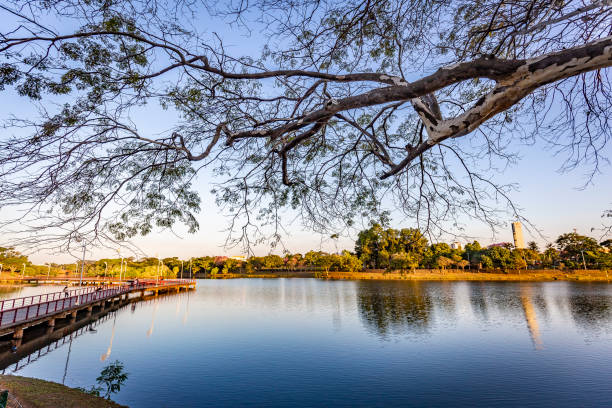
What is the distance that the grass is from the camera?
6.34 m

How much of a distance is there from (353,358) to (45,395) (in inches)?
Answer: 414

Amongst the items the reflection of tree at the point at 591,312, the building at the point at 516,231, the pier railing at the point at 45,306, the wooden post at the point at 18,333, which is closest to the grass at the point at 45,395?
the pier railing at the point at 45,306

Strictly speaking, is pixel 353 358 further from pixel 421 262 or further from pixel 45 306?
pixel 421 262


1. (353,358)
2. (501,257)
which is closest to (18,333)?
(353,358)

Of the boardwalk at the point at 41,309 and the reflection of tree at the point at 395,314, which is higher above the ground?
the boardwalk at the point at 41,309

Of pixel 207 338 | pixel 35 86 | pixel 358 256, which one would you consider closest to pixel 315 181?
pixel 35 86

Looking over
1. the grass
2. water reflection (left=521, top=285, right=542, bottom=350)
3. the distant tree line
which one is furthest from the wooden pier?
the distant tree line

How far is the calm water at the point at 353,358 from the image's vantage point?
997 cm

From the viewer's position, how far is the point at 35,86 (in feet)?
11.1

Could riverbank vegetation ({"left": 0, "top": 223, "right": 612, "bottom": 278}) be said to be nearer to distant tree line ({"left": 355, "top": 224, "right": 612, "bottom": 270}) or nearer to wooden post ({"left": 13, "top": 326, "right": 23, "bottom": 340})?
distant tree line ({"left": 355, "top": 224, "right": 612, "bottom": 270})

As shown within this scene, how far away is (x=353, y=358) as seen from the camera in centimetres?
1332

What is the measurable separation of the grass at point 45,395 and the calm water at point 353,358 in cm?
242

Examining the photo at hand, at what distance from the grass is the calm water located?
7.93 feet

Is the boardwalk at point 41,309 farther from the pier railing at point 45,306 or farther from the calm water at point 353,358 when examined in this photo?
the calm water at point 353,358
